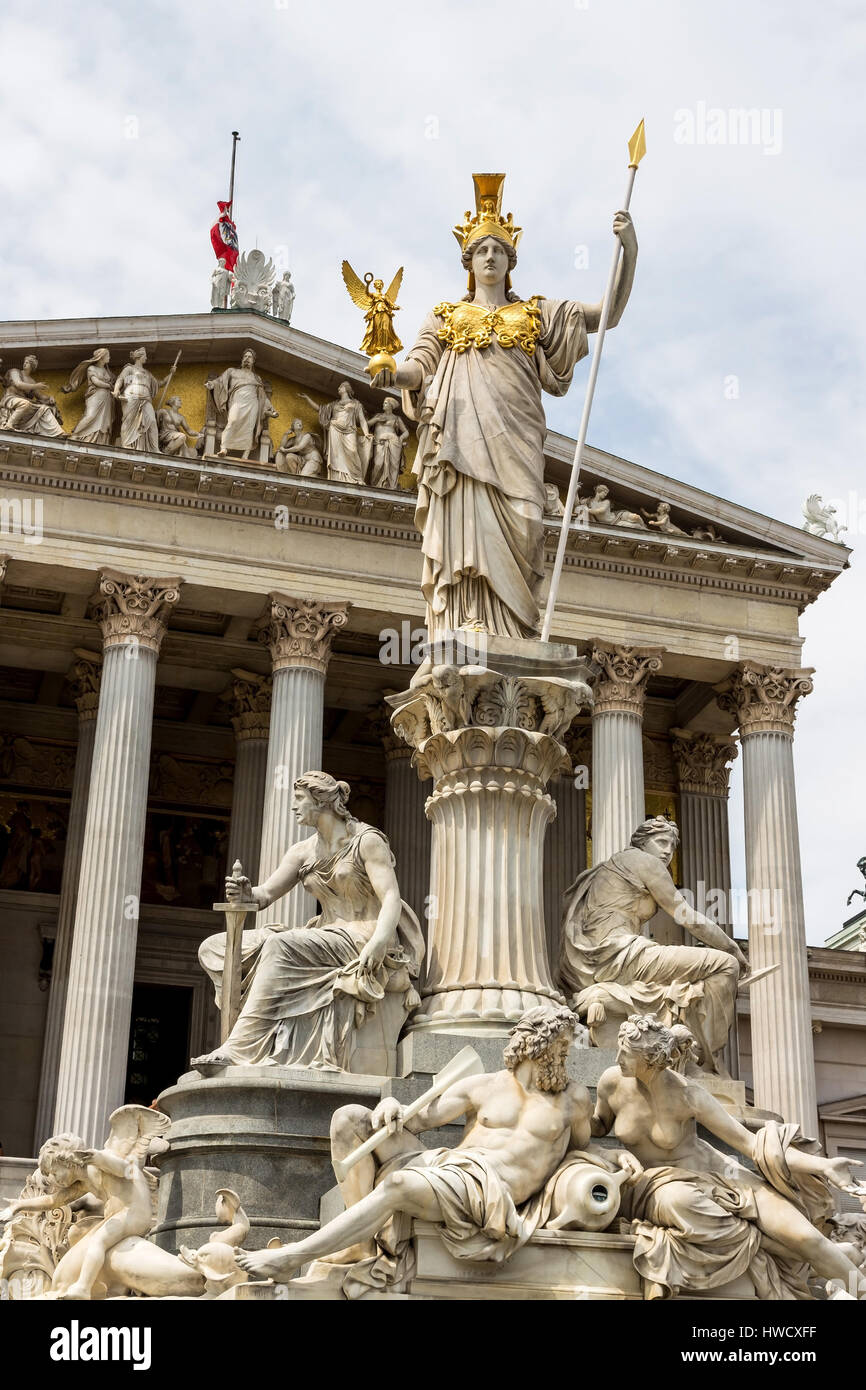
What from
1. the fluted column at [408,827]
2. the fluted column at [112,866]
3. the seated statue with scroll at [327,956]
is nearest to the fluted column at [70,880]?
the fluted column at [112,866]

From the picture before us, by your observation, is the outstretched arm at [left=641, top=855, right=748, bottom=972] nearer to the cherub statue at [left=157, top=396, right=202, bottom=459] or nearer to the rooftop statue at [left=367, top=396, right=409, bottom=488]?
the cherub statue at [left=157, top=396, right=202, bottom=459]

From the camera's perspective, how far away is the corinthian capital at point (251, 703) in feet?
121

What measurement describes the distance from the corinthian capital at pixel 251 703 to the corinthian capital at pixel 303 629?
3.21 meters

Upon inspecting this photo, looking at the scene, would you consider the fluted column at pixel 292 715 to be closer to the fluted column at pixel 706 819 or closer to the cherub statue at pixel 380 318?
the fluted column at pixel 706 819

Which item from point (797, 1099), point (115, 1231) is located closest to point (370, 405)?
point (797, 1099)

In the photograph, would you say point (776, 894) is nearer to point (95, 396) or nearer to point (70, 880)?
point (70, 880)

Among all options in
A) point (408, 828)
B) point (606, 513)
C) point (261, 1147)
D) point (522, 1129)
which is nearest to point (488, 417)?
point (261, 1147)

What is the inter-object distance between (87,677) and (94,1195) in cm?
2735

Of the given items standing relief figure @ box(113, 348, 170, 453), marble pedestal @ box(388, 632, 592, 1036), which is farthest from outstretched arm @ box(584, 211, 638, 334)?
standing relief figure @ box(113, 348, 170, 453)

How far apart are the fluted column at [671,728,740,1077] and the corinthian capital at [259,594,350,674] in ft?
30.1

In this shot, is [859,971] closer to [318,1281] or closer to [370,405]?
[370,405]

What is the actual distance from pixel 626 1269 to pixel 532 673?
414cm

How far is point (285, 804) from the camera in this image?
3083cm
